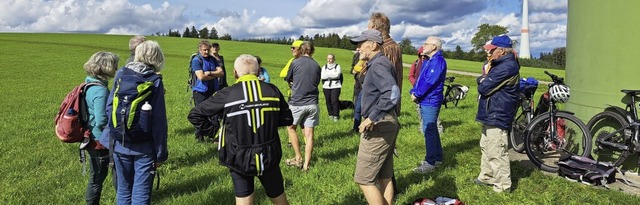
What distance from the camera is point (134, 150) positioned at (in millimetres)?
3785

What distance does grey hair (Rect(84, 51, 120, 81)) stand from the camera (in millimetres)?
4066

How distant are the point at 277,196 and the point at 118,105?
1.50 meters

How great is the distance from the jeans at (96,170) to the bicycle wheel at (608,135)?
6214 millimetres

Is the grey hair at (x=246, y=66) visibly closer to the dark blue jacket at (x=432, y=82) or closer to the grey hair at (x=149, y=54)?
the grey hair at (x=149, y=54)

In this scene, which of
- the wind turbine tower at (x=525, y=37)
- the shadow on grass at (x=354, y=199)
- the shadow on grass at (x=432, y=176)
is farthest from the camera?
the wind turbine tower at (x=525, y=37)

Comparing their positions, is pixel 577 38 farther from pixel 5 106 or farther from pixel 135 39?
pixel 5 106

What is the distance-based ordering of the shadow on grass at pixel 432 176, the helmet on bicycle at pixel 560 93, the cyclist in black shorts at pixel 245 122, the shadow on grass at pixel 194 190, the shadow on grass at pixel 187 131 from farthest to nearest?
the shadow on grass at pixel 187 131 < the helmet on bicycle at pixel 560 93 < the shadow on grass at pixel 432 176 < the shadow on grass at pixel 194 190 < the cyclist in black shorts at pixel 245 122

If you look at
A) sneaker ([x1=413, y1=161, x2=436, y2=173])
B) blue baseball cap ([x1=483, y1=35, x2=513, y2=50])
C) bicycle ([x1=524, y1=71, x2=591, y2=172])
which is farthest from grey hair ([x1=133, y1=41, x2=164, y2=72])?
bicycle ([x1=524, y1=71, x2=591, y2=172])

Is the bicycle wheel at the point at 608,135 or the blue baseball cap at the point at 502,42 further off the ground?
the blue baseball cap at the point at 502,42

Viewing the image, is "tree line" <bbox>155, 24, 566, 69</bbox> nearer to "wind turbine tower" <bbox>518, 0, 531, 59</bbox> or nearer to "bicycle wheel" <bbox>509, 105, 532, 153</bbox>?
"wind turbine tower" <bbox>518, 0, 531, 59</bbox>

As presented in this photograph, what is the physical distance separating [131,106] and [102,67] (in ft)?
2.47

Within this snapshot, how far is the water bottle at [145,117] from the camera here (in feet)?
11.9

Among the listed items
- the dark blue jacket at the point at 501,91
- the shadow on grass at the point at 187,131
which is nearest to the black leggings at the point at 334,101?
the shadow on grass at the point at 187,131

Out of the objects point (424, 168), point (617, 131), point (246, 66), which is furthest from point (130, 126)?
point (617, 131)
